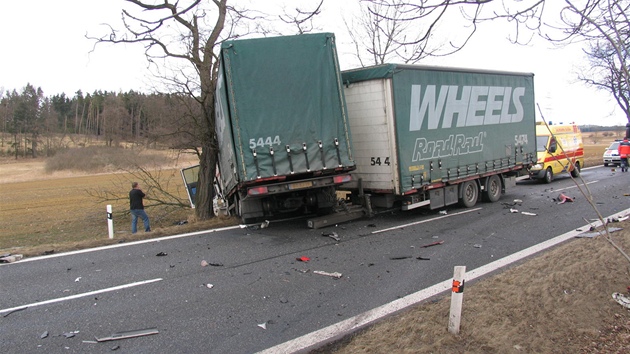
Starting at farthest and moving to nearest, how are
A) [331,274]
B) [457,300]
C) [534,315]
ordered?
1. [331,274]
2. [534,315]
3. [457,300]

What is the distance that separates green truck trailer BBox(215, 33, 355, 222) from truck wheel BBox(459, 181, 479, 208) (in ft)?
14.8

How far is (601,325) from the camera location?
14.7 feet

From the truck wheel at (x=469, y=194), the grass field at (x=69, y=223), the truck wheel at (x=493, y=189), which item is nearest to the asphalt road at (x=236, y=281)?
the grass field at (x=69, y=223)

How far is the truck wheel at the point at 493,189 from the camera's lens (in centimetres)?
1395

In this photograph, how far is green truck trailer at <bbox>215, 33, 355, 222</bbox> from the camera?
367 inches

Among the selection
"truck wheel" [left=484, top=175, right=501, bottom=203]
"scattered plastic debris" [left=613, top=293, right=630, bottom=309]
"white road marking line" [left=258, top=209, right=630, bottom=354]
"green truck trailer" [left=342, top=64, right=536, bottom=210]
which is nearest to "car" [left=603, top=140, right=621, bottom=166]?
"truck wheel" [left=484, top=175, right=501, bottom=203]

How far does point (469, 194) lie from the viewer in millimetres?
13375

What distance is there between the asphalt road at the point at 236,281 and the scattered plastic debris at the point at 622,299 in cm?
220

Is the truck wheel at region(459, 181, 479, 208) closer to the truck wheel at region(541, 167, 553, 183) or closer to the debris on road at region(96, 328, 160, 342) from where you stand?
the truck wheel at region(541, 167, 553, 183)

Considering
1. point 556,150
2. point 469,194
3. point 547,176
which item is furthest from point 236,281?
point 547,176

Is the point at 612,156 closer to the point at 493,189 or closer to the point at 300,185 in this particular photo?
the point at 493,189

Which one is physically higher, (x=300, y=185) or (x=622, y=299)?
(x=300, y=185)

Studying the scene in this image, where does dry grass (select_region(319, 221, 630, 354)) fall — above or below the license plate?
below

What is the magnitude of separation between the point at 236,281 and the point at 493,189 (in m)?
10.5
